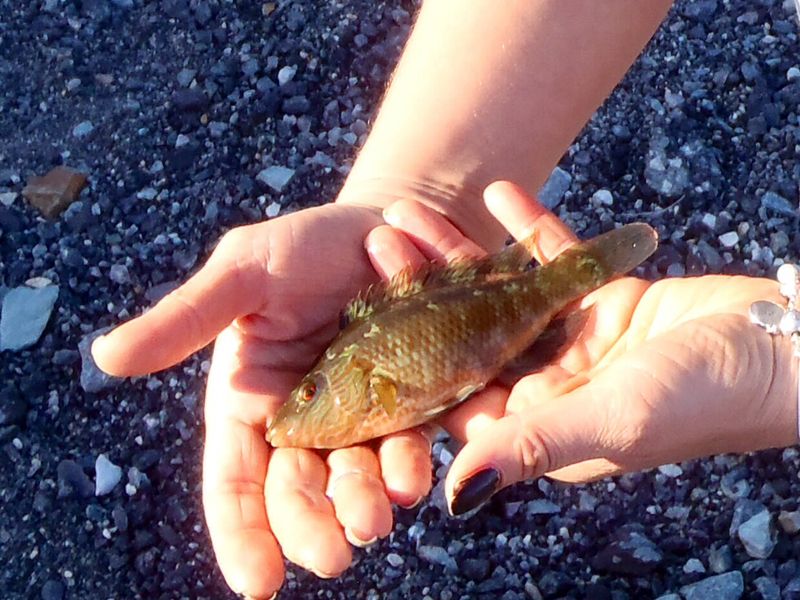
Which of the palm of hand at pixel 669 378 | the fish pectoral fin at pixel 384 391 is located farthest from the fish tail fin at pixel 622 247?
the fish pectoral fin at pixel 384 391

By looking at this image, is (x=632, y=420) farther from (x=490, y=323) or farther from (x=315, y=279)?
(x=315, y=279)

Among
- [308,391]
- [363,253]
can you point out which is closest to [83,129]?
[363,253]

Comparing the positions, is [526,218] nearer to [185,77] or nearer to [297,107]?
[297,107]

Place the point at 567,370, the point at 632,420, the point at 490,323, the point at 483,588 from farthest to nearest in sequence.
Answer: the point at 483,588 < the point at 490,323 < the point at 567,370 < the point at 632,420

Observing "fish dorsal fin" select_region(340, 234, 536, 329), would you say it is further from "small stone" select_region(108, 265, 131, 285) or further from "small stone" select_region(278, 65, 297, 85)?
"small stone" select_region(278, 65, 297, 85)

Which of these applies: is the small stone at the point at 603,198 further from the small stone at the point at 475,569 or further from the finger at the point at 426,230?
the small stone at the point at 475,569

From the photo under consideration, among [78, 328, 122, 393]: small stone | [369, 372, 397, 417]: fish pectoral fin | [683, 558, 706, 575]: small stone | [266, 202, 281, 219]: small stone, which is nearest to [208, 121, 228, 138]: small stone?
[266, 202, 281, 219]: small stone

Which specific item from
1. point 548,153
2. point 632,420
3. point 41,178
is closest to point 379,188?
point 548,153
